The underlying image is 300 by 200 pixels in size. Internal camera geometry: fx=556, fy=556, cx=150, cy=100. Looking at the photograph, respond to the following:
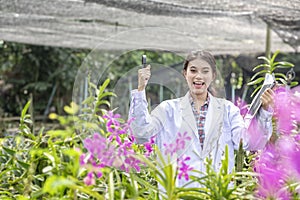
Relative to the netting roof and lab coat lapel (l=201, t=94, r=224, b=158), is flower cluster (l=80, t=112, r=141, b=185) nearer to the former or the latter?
lab coat lapel (l=201, t=94, r=224, b=158)

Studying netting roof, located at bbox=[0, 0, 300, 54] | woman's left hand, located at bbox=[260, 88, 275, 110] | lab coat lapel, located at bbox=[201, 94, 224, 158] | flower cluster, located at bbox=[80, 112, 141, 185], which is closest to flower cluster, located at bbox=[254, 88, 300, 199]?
woman's left hand, located at bbox=[260, 88, 275, 110]

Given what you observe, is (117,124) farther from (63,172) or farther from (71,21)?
(71,21)

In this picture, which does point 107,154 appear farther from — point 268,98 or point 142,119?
point 268,98

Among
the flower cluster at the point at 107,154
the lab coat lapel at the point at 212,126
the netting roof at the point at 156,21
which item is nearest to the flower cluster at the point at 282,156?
the lab coat lapel at the point at 212,126

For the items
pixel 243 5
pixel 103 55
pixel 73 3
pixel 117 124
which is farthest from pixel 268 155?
pixel 103 55

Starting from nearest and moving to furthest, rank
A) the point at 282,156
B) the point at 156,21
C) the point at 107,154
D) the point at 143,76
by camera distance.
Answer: the point at 107,154, the point at 282,156, the point at 143,76, the point at 156,21

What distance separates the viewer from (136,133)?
1493 millimetres

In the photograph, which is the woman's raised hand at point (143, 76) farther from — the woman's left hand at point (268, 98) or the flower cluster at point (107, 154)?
the woman's left hand at point (268, 98)

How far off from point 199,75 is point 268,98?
0.19 metres

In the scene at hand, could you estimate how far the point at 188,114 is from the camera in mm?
1525

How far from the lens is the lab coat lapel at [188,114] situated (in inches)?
59.1

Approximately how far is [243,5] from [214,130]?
194 centimetres

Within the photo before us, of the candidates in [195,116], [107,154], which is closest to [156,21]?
[195,116]

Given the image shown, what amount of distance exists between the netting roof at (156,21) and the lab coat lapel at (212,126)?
732 mm
